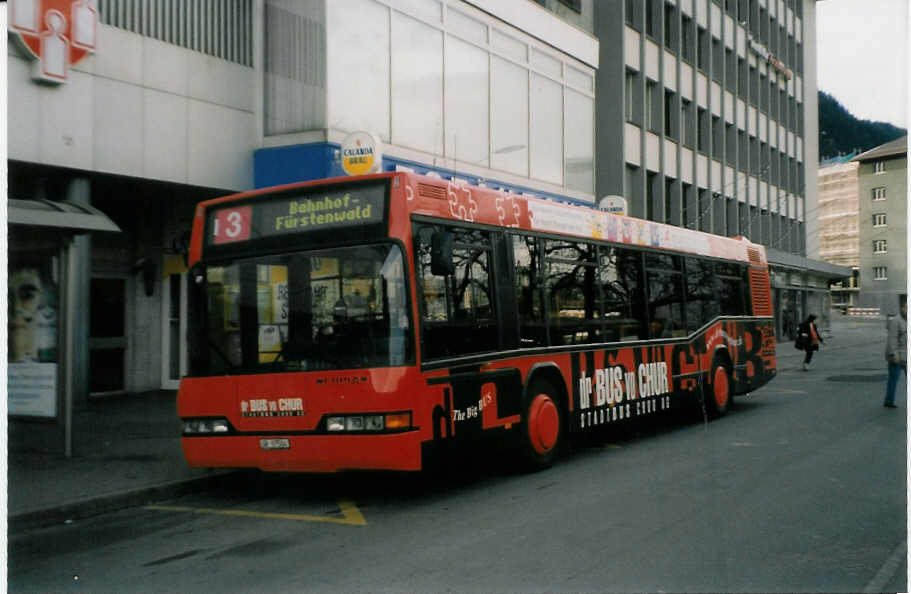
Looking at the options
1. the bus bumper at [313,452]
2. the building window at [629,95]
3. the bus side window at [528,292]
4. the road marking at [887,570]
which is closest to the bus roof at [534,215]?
the bus side window at [528,292]

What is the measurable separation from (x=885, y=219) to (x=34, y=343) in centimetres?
887

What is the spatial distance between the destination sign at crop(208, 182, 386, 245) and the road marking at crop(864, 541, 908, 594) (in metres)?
4.55

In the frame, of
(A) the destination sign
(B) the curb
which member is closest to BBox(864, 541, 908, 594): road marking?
(A) the destination sign

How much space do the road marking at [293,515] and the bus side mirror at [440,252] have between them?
2.14m

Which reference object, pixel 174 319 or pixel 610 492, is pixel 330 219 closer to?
pixel 610 492

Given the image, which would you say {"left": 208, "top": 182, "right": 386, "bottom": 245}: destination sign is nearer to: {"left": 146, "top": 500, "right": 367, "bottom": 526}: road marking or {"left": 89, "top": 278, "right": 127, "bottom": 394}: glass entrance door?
{"left": 146, "top": 500, "right": 367, "bottom": 526}: road marking

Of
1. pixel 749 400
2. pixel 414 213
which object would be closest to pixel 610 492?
pixel 414 213

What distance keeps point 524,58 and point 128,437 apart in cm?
1356

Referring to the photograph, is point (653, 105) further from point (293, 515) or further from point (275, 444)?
point (293, 515)

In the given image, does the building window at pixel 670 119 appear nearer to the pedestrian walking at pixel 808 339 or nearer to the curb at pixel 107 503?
the pedestrian walking at pixel 808 339

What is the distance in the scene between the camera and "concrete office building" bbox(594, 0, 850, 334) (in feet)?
97.6

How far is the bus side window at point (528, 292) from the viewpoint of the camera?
9.28m

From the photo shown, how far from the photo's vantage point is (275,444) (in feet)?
25.8

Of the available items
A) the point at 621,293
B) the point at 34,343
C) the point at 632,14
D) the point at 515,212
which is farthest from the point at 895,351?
the point at 632,14
